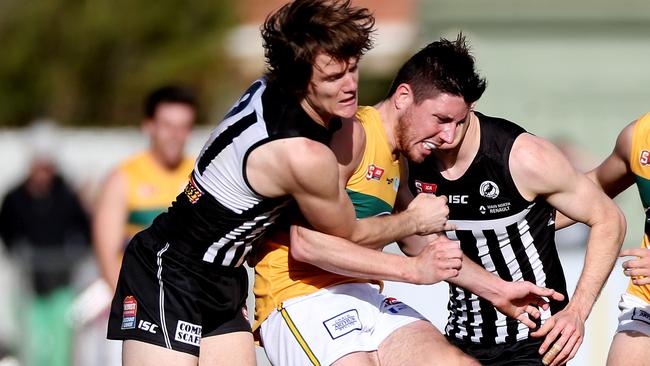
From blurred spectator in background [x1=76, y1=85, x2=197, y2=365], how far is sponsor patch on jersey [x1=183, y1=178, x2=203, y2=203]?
2.72m

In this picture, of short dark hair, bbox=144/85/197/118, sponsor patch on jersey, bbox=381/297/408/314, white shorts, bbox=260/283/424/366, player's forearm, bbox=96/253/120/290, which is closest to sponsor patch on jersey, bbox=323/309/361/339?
white shorts, bbox=260/283/424/366

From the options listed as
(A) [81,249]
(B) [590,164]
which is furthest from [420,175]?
(B) [590,164]

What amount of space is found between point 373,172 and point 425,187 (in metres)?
0.38

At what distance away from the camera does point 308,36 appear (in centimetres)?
510

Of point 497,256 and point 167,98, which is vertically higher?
point 167,98

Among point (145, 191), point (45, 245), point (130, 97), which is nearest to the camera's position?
point (145, 191)

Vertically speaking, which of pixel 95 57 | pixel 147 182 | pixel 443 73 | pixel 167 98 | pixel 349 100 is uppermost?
pixel 95 57

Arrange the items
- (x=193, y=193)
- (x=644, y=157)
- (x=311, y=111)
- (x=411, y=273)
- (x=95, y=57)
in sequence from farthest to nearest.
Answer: (x=95, y=57), (x=644, y=157), (x=193, y=193), (x=411, y=273), (x=311, y=111)

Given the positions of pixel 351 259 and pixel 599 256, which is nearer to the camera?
pixel 351 259

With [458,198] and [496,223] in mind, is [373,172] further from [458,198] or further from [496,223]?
[496,223]

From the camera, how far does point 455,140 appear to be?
18.2 ft

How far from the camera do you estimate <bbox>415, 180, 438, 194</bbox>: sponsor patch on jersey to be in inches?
229

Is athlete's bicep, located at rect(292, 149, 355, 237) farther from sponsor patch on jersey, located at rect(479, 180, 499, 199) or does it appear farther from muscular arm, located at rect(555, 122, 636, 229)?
muscular arm, located at rect(555, 122, 636, 229)

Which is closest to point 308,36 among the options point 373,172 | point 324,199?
point 324,199
